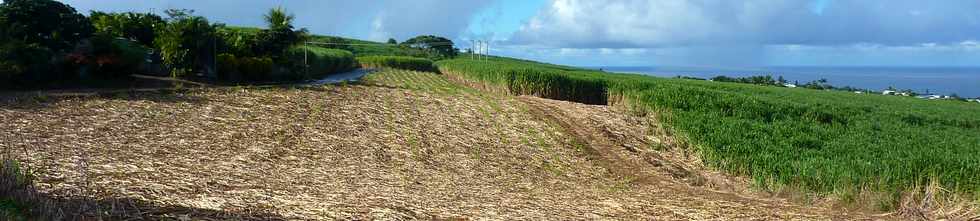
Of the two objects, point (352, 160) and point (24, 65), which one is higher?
point (24, 65)

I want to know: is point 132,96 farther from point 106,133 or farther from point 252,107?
point 106,133

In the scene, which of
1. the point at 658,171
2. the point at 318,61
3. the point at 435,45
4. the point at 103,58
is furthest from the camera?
the point at 435,45

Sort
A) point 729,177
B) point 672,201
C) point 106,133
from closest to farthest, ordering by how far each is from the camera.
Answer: point 672,201
point 106,133
point 729,177

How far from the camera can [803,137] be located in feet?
45.6

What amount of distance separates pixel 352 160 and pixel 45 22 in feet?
31.6

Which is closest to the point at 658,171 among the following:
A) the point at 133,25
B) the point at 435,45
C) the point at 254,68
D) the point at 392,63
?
the point at 254,68

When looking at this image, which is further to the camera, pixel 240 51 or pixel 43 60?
pixel 240 51

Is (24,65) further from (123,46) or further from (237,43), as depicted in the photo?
(237,43)

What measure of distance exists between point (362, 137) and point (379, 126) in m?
1.18

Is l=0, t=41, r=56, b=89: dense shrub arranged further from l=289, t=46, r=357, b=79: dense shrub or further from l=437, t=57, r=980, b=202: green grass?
l=437, t=57, r=980, b=202: green grass

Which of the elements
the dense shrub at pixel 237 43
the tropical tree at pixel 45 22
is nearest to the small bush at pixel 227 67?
the dense shrub at pixel 237 43

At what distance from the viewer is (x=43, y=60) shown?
46.1 feet

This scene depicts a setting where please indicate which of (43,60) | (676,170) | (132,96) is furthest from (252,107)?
(676,170)

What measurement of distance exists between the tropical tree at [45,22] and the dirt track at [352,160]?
323 cm
